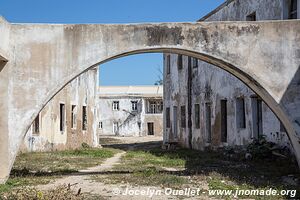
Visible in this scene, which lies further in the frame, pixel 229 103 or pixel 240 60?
pixel 229 103

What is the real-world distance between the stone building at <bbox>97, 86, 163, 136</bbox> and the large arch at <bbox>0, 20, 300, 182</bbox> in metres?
30.6

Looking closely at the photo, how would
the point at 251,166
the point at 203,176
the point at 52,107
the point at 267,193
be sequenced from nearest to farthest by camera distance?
1. the point at 267,193
2. the point at 203,176
3. the point at 251,166
4. the point at 52,107

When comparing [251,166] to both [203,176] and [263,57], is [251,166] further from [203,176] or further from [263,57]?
[263,57]

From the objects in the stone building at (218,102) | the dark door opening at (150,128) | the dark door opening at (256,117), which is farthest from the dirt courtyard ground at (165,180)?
the dark door opening at (150,128)

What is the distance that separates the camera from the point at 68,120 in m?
21.2

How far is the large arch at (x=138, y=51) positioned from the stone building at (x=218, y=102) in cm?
367

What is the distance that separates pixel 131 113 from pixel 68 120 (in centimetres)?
1916

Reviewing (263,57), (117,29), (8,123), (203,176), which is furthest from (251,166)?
(8,123)

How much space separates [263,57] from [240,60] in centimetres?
52

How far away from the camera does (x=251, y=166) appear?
12.3 meters

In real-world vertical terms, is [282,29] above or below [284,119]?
above

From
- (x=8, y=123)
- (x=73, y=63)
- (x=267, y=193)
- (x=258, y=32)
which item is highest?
(x=258, y=32)

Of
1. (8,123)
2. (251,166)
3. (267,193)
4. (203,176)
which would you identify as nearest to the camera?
(267,193)

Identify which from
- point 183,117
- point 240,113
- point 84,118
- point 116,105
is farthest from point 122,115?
point 240,113
